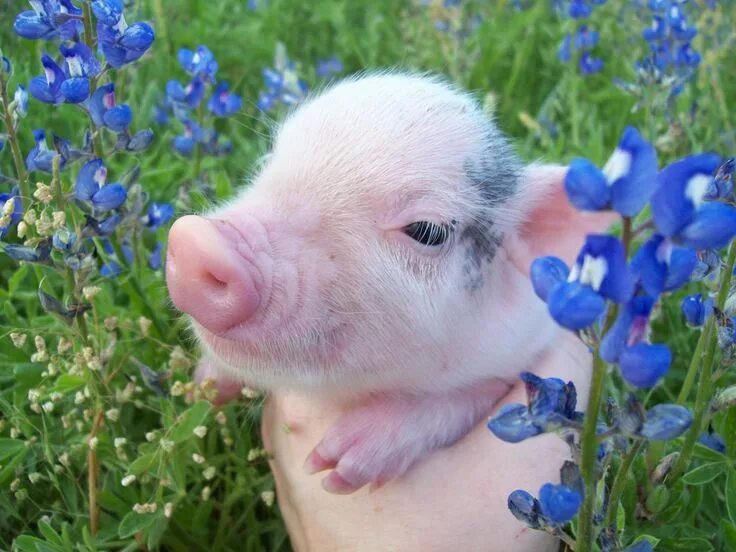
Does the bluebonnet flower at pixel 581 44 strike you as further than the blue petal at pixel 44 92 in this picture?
Yes

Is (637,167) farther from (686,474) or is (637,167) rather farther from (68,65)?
(68,65)

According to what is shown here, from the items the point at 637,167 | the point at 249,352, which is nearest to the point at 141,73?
the point at 249,352

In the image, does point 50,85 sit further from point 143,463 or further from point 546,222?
point 546,222

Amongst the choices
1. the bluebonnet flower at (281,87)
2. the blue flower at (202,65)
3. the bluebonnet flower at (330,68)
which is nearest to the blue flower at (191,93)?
the blue flower at (202,65)

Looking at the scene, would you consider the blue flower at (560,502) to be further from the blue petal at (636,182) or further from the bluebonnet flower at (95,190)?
the bluebonnet flower at (95,190)

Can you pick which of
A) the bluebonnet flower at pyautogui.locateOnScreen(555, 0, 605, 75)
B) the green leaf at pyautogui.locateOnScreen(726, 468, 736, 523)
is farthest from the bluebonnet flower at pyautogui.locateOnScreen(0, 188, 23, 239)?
the bluebonnet flower at pyautogui.locateOnScreen(555, 0, 605, 75)

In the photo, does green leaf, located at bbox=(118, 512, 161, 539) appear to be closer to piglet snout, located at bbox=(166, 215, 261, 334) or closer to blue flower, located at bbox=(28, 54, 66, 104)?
piglet snout, located at bbox=(166, 215, 261, 334)

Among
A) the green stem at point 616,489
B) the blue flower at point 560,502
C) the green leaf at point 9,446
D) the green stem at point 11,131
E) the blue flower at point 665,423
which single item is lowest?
the green leaf at point 9,446
